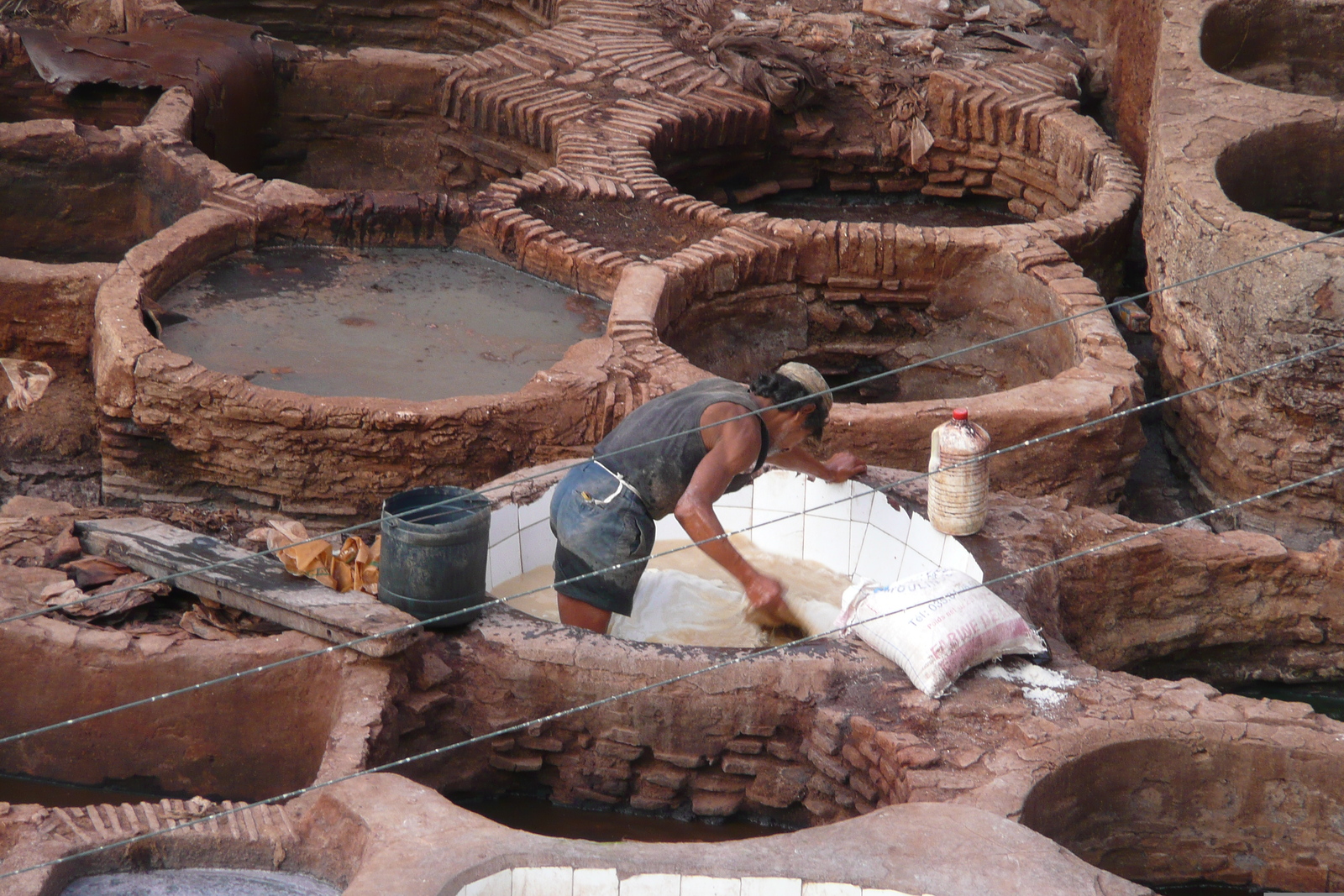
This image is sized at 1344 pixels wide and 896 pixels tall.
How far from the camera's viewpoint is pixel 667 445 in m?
5.14

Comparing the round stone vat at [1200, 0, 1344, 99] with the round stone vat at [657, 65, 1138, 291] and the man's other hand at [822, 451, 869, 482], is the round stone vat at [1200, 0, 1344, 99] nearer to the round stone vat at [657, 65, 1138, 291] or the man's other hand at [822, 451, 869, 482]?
the round stone vat at [657, 65, 1138, 291]

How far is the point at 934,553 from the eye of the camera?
5.47 meters

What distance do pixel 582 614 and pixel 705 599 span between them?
61 centimetres

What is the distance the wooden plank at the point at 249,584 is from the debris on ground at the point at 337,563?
0.05 m

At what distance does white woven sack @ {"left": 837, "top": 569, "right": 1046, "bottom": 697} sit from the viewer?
15.2ft

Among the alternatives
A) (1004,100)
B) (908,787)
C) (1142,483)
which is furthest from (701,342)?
(908,787)

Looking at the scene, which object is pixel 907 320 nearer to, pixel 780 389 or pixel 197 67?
pixel 780 389

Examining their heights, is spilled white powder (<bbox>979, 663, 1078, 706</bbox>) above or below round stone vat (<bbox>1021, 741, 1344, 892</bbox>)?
above

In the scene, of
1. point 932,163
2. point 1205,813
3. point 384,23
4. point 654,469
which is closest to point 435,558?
point 654,469

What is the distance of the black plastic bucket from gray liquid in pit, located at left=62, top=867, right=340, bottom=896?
999 mm

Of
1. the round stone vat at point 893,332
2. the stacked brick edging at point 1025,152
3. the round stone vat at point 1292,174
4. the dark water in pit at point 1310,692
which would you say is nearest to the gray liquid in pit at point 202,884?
the dark water in pit at point 1310,692

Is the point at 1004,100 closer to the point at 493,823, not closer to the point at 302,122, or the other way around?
the point at 302,122

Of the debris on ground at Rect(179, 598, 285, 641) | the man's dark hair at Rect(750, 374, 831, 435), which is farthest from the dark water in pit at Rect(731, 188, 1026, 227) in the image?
the debris on ground at Rect(179, 598, 285, 641)

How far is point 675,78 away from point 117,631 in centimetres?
594
